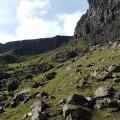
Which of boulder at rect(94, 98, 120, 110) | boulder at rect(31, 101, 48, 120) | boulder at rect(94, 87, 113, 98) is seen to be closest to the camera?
boulder at rect(94, 98, 120, 110)

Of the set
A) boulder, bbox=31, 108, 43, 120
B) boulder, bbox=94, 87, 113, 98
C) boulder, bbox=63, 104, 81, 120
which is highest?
boulder, bbox=94, 87, 113, 98

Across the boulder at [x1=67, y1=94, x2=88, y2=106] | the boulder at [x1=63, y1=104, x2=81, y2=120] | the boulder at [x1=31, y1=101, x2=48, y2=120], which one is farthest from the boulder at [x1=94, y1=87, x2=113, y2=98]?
the boulder at [x1=31, y1=101, x2=48, y2=120]

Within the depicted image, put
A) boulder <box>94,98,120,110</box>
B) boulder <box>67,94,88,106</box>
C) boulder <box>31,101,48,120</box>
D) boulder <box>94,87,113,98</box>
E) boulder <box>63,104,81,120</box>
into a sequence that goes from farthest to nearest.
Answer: boulder <box>94,87,113,98</box> → boulder <box>67,94,88,106</box> → boulder <box>31,101,48,120</box> → boulder <box>94,98,120,110</box> → boulder <box>63,104,81,120</box>

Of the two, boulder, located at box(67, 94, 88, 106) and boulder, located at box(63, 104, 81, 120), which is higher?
boulder, located at box(67, 94, 88, 106)

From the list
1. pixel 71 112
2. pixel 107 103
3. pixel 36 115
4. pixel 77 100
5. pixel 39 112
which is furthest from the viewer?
pixel 39 112

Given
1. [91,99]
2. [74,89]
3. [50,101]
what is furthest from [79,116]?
[74,89]

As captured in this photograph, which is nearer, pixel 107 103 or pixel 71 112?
pixel 71 112

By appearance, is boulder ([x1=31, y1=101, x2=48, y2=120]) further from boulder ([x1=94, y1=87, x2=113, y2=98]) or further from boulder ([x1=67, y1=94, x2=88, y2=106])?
boulder ([x1=94, y1=87, x2=113, y2=98])

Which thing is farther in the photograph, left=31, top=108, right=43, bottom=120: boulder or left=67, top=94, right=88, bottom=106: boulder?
left=67, top=94, right=88, bottom=106: boulder

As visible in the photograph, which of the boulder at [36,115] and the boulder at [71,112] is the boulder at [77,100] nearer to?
the boulder at [71,112]

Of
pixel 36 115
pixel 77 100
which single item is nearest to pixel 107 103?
pixel 77 100

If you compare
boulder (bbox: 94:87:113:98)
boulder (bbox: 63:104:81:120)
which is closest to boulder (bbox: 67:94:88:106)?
boulder (bbox: 63:104:81:120)

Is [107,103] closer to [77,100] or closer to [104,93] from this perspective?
[104,93]

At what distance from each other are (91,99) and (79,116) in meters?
6.87
